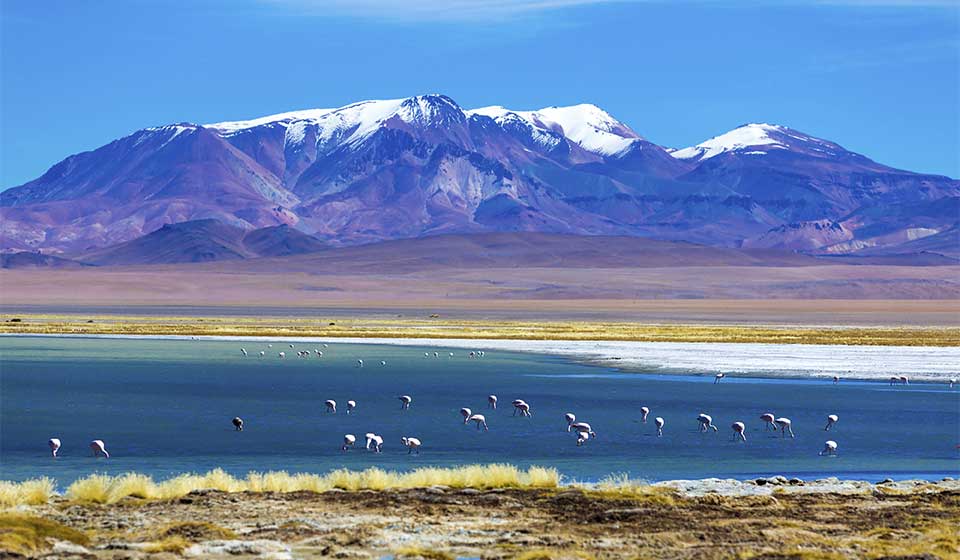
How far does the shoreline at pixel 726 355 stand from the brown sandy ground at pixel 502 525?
22.8m

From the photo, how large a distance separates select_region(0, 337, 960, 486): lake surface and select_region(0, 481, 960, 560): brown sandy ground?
10.4 ft

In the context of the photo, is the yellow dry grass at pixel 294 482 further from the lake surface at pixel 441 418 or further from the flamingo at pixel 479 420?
the flamingo at pixel 479 420

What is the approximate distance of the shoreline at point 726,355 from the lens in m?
41.6

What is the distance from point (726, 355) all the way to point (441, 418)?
24838 mm

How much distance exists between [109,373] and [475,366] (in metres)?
11.7

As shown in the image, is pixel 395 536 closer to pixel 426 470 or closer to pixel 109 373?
pixel 426 470

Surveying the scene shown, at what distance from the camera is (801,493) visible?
1728cm

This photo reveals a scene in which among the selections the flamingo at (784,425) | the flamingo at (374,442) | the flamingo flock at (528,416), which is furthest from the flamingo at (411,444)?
the flamingo at (784,425)

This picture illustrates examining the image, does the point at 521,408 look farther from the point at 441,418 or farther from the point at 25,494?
the point at 25,494

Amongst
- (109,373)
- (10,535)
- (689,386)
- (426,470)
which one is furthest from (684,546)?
(109,373)

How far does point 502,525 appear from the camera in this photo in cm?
1487

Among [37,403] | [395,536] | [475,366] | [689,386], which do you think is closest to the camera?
[395,536]

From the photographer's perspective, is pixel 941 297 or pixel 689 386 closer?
pixel 689 386

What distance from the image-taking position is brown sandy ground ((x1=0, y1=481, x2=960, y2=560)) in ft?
43.7
